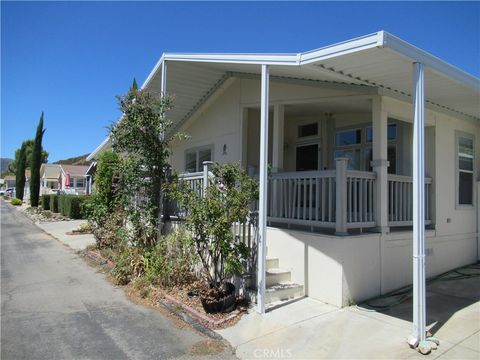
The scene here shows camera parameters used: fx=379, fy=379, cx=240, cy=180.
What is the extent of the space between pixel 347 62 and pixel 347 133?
15.2 ft

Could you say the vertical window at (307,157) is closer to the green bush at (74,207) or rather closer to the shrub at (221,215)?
the shrub at (221,215)

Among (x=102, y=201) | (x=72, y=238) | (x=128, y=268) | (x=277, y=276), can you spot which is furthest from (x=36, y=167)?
(x=277, y=276)

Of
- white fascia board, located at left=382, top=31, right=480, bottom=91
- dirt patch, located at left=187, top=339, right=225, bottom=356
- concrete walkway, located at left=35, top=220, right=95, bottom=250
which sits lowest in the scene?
dirt patch, located at left=187, top=339, right=225, bottom=356

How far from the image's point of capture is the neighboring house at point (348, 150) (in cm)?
589

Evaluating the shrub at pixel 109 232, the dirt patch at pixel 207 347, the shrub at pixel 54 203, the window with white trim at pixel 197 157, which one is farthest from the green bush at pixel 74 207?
the dirt patch at pixel 207 347

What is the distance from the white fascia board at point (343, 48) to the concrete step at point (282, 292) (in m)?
3.54

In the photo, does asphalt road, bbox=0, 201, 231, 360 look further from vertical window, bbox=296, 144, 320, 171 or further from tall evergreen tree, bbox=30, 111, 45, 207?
tall evergreen tree, bbox=30, 111, 45, 207

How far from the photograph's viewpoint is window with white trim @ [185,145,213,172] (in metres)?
11.6

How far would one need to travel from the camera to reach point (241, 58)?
6637mm

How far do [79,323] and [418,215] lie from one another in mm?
4861

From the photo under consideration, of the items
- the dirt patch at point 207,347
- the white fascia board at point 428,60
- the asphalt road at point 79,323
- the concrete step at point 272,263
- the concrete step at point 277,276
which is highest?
the white fascia board at point 428,60

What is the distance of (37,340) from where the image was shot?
4.84 m

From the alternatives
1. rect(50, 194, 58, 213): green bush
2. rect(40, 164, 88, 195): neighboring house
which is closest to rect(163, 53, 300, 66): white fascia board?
rect(50, 194, 58, 213): green bush

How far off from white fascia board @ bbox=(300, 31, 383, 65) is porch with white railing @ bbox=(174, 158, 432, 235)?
5.96ft
